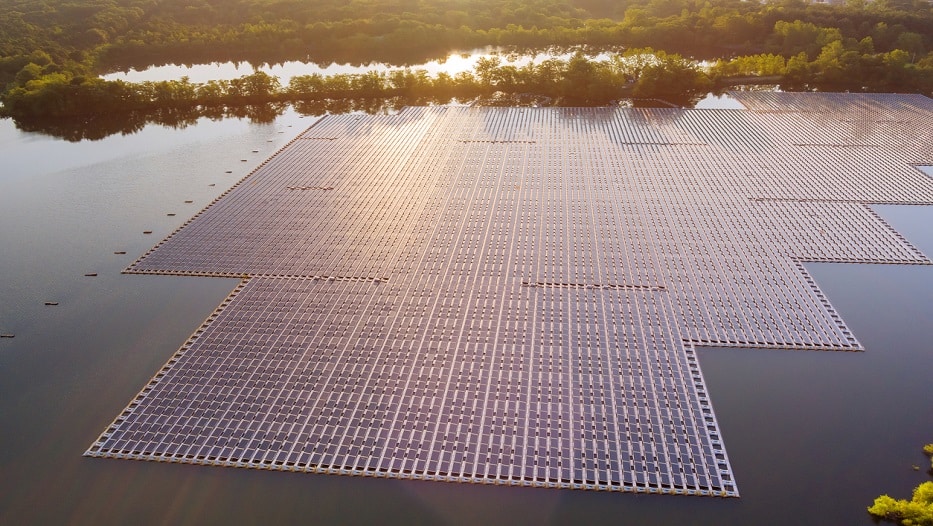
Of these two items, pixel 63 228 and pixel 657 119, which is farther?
pixel 657 119

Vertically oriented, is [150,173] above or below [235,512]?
above

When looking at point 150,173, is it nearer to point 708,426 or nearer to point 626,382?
point 626,382

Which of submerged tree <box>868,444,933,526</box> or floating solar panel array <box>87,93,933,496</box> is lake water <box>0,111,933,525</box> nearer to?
submerged tree <box>868,444,933,526</box>

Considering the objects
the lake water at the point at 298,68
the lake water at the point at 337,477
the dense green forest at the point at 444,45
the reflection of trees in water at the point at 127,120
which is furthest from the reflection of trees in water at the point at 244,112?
the lake water at the point at 337,477

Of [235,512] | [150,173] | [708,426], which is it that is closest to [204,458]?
[235,512]

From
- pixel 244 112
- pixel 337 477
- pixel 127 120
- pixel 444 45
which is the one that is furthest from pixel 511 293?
pixel 444 45

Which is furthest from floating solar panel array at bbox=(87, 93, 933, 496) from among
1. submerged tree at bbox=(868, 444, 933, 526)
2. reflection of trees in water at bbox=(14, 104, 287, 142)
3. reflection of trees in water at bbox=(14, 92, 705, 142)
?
reflection of trees in water at bbox=(14, 104, 287, 142)
